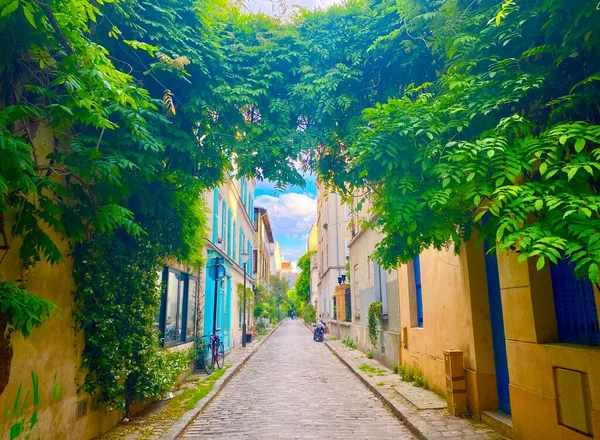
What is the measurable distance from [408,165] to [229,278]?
1402 cm

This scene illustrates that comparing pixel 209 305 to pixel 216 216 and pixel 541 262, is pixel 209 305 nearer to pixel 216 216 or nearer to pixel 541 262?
pixel 216 216

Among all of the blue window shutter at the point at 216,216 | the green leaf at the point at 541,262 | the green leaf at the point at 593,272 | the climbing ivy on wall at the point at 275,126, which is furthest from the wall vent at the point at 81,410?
the blue window shutter at the point at 216,216

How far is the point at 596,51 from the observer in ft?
12.7

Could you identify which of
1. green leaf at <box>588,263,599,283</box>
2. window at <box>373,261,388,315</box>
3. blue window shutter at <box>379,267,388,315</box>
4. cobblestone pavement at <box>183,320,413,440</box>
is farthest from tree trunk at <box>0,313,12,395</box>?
blue window shutter at <box>379,267,388,315</box>

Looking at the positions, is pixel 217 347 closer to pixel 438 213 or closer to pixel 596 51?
pixel 438 213

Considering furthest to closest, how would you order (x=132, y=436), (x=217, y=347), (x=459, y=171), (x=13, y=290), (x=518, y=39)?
(x=217, y=347), (x=132, y=436), (x=518, y=39), (x=459, y=171), (x=13, y=290)

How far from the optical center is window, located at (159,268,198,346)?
935 cm

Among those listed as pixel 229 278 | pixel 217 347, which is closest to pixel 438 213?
pixel 217 347

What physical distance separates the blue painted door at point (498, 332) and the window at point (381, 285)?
235 inches

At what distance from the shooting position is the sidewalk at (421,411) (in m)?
5.91

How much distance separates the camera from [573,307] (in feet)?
16.3

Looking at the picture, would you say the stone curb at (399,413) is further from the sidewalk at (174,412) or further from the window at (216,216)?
the window at (216,216)

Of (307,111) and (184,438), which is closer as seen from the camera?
(184,438)

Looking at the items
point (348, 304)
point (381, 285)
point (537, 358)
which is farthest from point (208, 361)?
point (348, 304)
